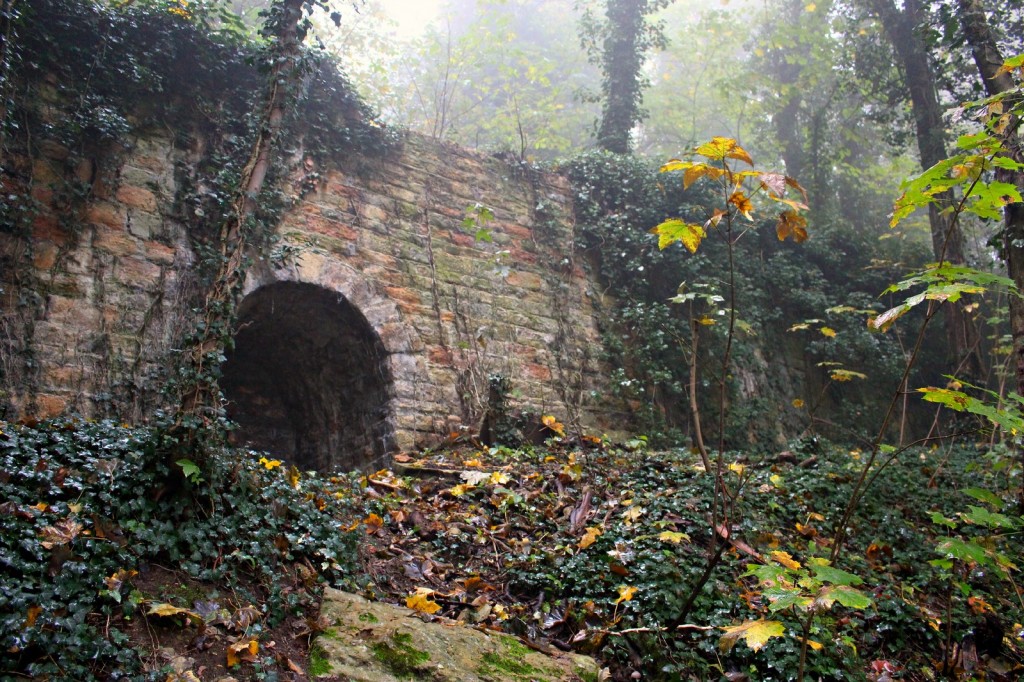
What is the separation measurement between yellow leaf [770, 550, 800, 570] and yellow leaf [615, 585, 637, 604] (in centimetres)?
87

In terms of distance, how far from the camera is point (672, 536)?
12.5 feet

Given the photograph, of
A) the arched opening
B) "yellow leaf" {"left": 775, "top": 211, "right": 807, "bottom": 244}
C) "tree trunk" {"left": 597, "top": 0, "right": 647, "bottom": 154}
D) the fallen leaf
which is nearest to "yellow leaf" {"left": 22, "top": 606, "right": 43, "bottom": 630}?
the fallen leaf

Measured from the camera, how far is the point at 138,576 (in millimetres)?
2965

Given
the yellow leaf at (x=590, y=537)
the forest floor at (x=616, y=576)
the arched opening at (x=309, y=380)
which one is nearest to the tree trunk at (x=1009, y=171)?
the forest floor at (x=616, y=576)

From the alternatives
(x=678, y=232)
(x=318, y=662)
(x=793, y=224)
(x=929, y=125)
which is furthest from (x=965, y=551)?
(x=929, y=125)

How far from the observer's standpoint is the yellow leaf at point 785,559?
12.3 ft

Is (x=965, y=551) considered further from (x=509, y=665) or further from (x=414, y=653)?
(x=414, y=653)

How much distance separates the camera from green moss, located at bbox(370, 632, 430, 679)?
2656 millimetres

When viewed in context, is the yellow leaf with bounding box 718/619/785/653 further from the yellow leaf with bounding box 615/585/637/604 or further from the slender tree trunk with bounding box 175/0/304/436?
the slender tree trunk with bounding box 175/0/304/436

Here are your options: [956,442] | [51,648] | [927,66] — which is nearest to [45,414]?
[51,648]

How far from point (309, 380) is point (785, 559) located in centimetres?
480

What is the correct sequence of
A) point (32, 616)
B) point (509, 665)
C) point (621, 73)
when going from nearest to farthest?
point (32, 616), point (509, 665), point (621, 73)

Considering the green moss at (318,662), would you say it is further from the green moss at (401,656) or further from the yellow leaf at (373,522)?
the yellow leaf at (373,522)

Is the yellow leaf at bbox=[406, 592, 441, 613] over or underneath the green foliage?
underneath
